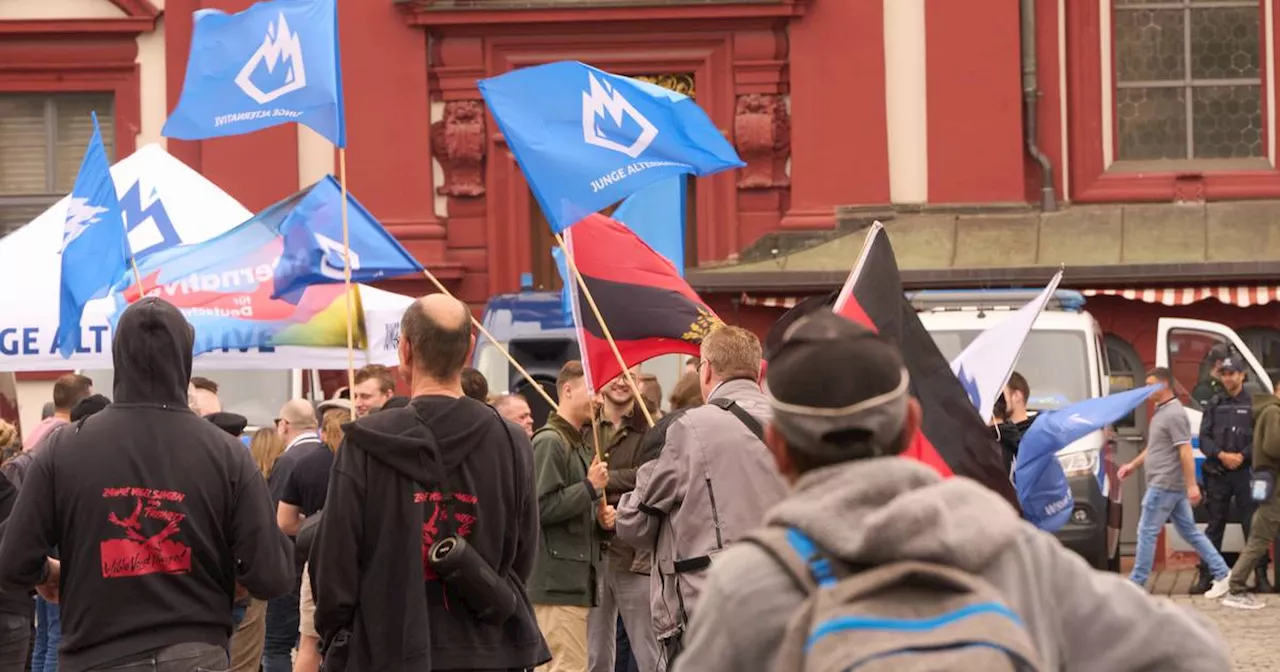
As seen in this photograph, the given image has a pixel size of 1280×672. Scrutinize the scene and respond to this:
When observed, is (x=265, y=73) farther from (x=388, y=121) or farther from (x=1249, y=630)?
(x=388, y=121)

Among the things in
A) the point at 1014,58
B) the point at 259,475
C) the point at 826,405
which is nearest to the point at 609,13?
the point at 1014,58

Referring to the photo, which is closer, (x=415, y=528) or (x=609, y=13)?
(x=415, y=528)

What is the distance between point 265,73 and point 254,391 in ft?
18.2

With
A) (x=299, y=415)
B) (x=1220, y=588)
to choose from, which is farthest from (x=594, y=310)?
(x=1220, y=588)

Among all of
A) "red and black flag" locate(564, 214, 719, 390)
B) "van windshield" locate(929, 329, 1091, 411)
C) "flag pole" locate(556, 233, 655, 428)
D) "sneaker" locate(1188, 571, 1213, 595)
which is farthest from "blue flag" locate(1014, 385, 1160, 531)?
"sneaker" locate(1188, 571, 1213, 595)

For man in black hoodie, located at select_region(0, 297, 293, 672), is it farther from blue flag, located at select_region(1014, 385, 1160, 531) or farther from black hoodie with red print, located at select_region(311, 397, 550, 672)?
blue flag, located at select_region(1014, 385, 1160, 531)

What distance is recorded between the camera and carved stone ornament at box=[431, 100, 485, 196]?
73.8 feet

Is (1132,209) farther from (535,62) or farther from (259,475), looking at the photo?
(259,475)

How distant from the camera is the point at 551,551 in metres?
9.88

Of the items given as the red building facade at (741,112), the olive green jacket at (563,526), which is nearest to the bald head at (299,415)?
the olive green jacket at (563,526)

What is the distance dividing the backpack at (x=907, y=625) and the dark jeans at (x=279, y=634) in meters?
7.49

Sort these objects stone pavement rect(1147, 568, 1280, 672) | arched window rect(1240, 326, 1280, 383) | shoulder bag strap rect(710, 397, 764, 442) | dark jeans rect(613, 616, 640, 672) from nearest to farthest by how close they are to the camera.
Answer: shoulder bag strap rect(710, 397, 764, 442) < dark jeans rect(613, 616, 640, 672) < stone pavement rect(1147, 568, 1280, 672) < arched window rect(1240, 326, 1280, 383)

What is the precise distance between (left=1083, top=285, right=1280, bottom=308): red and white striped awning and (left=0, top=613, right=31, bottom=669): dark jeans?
1441 centimetres

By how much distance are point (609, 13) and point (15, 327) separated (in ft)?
34.1
